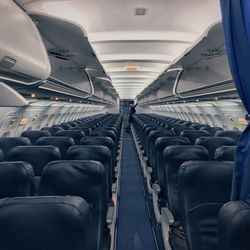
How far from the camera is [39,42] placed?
A: 3.86m

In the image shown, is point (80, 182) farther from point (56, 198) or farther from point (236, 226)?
point (236, 226)

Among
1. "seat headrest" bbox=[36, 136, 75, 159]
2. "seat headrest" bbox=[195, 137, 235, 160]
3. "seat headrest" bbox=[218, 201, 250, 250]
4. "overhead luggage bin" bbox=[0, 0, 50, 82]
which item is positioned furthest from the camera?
"seat headrest" bbox=[36, 136, 75, 159]

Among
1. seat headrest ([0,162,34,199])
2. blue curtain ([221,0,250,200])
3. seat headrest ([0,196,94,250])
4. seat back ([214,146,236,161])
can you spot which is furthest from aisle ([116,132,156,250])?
seat headrest ([0,196,94,250])

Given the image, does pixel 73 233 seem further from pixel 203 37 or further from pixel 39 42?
pixel 203 37

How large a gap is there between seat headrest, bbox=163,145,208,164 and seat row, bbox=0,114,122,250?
2.76 ft

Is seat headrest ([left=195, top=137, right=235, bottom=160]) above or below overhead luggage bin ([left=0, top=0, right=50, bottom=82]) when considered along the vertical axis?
below

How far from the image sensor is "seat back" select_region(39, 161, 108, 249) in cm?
221

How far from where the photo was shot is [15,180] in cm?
225

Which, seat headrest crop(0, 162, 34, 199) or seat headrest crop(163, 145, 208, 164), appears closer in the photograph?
seat headrest crop(0, 162, 34, 199)

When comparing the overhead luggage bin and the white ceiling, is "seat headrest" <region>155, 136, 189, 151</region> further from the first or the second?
the overhead luggage bin

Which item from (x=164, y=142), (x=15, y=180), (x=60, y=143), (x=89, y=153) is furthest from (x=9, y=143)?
(x=164, y=142)

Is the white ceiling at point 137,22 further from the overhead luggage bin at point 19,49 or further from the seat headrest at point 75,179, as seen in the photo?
the seat headrest at point 75,179

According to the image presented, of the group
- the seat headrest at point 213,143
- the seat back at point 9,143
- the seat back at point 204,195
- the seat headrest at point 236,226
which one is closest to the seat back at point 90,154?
the seat back at point 204,195

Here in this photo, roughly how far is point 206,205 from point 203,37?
274cm
